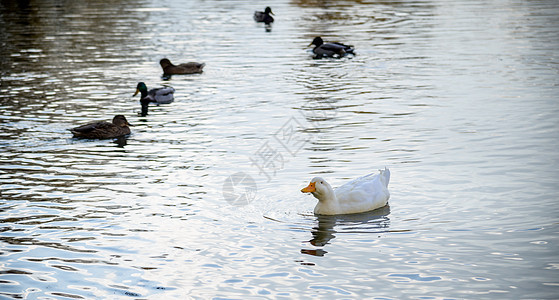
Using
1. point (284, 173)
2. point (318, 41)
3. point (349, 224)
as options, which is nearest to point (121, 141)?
point (284, 173)

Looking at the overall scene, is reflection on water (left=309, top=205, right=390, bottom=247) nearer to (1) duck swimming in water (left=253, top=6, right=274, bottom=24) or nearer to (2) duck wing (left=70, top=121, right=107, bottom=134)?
(2) duck wing (left=70, top=121, right=107, bottom=134)

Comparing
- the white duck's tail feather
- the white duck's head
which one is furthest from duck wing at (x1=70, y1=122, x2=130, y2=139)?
the white duck's tail feather

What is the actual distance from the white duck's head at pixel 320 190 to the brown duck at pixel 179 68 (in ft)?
50.3

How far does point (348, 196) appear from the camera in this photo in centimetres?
1146

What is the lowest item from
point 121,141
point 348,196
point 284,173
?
point 121,141

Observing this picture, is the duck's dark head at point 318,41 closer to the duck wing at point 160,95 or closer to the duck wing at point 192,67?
the duck wing at point 192,67

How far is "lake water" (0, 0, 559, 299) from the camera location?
9305 mm

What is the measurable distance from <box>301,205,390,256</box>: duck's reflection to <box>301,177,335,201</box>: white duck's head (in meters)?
0.31

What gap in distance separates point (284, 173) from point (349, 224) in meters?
2.88

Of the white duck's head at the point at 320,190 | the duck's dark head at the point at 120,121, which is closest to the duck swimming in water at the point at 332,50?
the duck's dark head at the point at 120,121

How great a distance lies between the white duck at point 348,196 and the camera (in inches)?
446

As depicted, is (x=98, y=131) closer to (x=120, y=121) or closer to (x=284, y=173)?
(x=120, y=121)

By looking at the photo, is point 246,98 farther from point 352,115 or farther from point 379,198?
point 379,198

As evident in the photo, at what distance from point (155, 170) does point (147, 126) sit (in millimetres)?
4591
